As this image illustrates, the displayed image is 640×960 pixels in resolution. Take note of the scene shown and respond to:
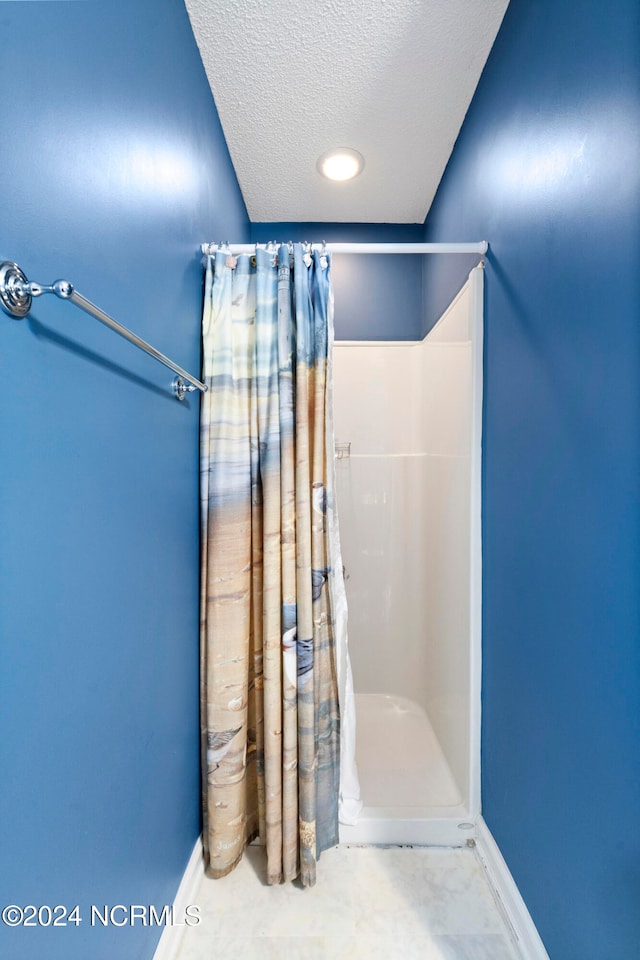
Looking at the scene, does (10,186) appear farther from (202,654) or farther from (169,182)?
(202,654)

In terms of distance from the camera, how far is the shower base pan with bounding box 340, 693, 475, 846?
145 cm

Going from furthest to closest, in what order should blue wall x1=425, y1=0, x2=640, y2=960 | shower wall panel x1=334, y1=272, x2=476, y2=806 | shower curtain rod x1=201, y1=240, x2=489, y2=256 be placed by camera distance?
shower wall panel x1=334, y1=272, x2=476, y2=806 → shower curtain rod x1=201, y1=240, x2=489, y2=256 → blue wall x1=425, y1=0, x2=640, y2=960

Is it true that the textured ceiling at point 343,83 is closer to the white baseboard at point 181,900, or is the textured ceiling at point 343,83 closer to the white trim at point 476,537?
the white trim at point 476,537

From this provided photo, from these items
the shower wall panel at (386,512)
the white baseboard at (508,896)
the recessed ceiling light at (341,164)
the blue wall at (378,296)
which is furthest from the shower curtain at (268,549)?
the blue wall at (378,296)

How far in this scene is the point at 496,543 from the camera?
4.39 ft

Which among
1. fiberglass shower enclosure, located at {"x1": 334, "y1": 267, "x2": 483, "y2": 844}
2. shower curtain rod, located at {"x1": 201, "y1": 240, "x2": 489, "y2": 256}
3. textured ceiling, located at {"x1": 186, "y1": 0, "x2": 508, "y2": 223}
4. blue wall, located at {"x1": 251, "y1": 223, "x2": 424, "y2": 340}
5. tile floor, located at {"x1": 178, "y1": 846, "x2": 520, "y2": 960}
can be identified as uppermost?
textured ceiling, located at {"x1": 186, "y1": 0, "x2": 508, "y2": 223}

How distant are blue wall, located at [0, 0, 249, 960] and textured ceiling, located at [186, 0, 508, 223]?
0.23m

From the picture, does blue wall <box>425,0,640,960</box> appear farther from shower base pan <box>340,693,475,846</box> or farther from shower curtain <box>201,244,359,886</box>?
shower curtain <box>201,244,359,886</box>

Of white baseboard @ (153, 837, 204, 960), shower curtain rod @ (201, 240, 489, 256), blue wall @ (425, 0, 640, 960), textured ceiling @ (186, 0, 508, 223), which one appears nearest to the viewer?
blue wall @ (425, 0, 640, 960)

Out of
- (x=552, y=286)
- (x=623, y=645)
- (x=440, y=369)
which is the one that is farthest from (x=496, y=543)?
(x=440, y=369)

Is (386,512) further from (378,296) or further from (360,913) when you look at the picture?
(360,913)

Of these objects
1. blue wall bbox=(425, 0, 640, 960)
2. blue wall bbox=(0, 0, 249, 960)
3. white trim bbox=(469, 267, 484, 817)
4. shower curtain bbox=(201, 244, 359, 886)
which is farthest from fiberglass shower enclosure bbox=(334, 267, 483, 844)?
blue wall bbox=(0, 0, 249, 960)

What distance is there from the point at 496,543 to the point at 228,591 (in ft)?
2.56

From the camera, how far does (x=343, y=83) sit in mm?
1495
